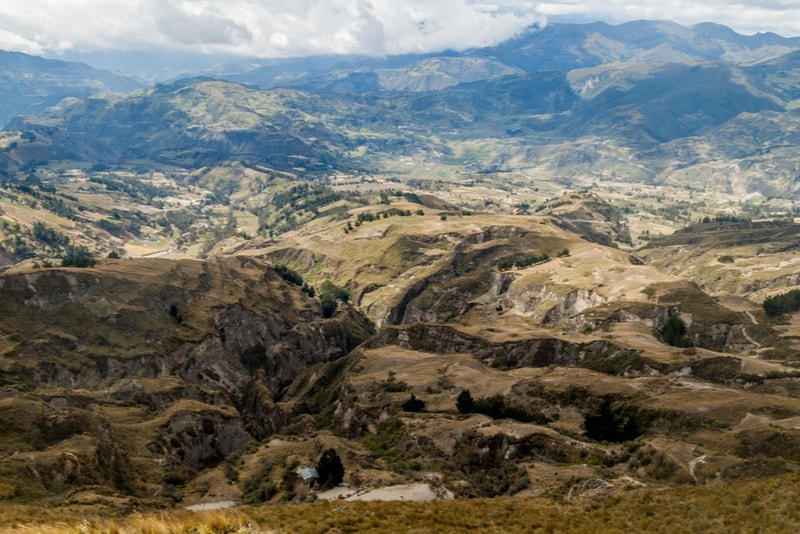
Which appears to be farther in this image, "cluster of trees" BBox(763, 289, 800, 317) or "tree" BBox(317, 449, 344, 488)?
"cluster of trees" BBox(763, 289, 800, 317)

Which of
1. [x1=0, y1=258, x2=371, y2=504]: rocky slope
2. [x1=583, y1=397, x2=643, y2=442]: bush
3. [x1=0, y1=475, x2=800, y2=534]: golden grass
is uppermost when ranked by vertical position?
[x1=0, y1=475, x2=800, y2=534]: golden grass

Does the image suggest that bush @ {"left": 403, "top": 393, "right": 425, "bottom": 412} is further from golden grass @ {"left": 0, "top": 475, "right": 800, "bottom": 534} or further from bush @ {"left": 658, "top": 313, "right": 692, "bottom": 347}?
bush @ {"left": 658, "top": 313, "right": 692, "bottom": 347}

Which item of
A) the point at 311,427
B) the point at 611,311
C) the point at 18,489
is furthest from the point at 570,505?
the point at 611,311

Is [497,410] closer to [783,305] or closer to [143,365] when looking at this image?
[143,365]

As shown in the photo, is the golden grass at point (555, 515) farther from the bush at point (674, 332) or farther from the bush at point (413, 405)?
the bush at point (674, 332)

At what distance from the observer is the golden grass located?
1252 inches

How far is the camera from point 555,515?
1433 inches

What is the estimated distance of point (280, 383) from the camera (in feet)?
509

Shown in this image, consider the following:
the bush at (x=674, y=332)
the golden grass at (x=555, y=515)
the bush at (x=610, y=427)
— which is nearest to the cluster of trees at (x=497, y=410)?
the bush at (x=610, y=427)

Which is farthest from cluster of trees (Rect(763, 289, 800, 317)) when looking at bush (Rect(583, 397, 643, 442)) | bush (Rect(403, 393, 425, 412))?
bush (Rect(403, 393, 425, 412))

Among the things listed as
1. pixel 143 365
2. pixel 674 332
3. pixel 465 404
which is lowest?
pixel 143 365

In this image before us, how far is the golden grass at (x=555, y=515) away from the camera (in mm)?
31797

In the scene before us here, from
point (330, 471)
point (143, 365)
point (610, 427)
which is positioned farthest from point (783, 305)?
point (143, 365)

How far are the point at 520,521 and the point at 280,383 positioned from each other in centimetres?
12810
